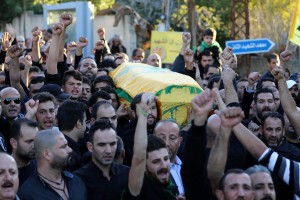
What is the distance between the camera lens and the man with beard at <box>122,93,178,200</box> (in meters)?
7.39

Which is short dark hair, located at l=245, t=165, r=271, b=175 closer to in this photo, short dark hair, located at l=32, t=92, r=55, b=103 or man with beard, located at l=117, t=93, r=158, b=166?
man with beard, located at l=117, t=93, r=158, b=166

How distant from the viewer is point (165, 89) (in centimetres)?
1027

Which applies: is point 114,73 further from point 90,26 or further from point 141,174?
point 90,26

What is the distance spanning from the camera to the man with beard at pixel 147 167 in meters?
7.39

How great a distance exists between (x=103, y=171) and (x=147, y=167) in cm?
44

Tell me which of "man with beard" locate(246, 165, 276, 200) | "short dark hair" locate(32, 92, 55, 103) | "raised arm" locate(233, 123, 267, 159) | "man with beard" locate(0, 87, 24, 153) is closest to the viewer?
"man with beard" locate(246, 165, 276, 200)

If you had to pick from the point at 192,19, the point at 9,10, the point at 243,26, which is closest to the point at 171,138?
the point at 243,26

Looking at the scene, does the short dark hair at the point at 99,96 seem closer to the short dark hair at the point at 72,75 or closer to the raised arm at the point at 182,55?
the short dark hair at the point at 72,75

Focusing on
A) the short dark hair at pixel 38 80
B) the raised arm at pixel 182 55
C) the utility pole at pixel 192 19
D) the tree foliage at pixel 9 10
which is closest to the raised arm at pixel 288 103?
the short dark hair at pixel 38 80

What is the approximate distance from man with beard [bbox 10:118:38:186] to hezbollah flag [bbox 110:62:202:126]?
7.14 ft

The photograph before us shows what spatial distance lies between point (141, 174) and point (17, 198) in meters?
1.03

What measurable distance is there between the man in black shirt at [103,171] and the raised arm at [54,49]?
3.35 meters

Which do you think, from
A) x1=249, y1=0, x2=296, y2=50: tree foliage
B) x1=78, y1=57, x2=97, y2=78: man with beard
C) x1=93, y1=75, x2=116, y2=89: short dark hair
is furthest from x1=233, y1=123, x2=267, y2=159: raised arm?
x1=249, y1=0, x2=296, y2=50: tree foliage

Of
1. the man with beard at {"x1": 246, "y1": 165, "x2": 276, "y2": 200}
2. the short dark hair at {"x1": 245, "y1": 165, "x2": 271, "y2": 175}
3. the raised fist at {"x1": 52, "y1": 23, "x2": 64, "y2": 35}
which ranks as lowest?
the man with beard at {"x1": 246, "y1": 165, "x2": 276, "y2": 200}
